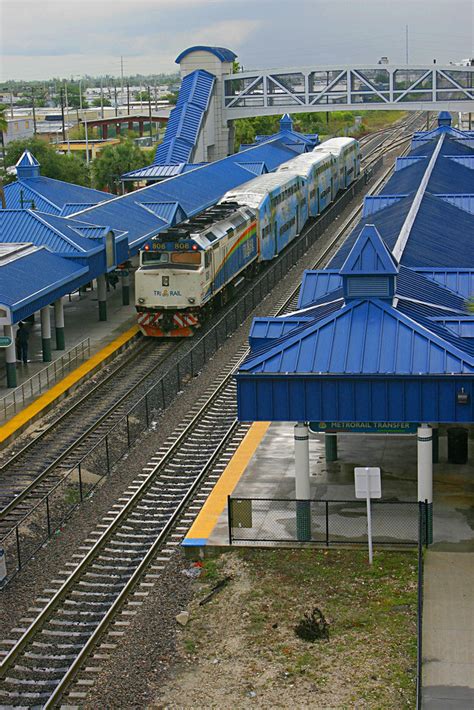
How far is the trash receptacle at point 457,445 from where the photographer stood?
89.2ft

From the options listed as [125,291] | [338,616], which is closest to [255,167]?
[125,291]

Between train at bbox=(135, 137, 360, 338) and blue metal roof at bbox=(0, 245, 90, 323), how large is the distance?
276cm

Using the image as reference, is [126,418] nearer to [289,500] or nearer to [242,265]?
[289,500]

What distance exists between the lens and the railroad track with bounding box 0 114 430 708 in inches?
742

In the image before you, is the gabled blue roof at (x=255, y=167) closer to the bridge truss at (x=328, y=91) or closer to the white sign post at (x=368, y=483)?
the bridge truss at (x=328, y=91)

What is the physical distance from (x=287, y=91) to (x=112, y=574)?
8087cm

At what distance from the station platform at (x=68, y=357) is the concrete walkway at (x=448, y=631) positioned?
13834 millimetres

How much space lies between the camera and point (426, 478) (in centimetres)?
2356

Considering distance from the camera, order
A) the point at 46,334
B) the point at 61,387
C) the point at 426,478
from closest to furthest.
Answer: the point at 426,478
the point at 61,387
the point at 46,334

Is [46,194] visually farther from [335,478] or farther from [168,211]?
[335,478]

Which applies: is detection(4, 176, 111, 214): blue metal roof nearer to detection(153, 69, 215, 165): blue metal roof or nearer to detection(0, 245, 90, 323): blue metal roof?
detection(0, 245, 90, 323): blue metal roof

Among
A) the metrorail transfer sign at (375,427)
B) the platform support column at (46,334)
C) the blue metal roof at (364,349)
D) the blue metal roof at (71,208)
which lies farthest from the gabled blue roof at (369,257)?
the blue metal roof at (71,208)

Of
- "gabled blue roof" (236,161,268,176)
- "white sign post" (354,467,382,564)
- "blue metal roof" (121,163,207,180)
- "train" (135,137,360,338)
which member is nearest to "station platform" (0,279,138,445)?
"train" (135,137,360,338)

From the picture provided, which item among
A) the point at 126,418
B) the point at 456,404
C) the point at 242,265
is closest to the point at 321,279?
the point at 126,418
